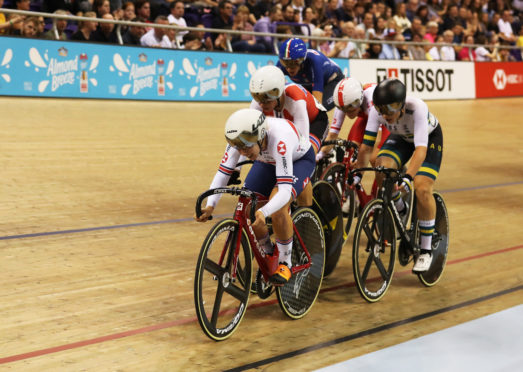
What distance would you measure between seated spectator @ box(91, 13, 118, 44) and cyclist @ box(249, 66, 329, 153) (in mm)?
5738

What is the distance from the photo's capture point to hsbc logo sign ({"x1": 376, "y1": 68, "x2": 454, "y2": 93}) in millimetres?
13766

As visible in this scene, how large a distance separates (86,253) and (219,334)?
168 cm

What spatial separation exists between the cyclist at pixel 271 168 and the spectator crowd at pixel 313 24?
646cm

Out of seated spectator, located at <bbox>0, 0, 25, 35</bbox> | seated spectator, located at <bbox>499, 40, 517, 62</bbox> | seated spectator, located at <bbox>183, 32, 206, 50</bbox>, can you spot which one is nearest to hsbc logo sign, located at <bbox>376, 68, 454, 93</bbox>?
seated spectator, located at <bbox>499, 40, 517, 62</bbox>

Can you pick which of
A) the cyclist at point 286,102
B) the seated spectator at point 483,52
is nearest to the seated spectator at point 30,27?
the cyclist at point 286,102

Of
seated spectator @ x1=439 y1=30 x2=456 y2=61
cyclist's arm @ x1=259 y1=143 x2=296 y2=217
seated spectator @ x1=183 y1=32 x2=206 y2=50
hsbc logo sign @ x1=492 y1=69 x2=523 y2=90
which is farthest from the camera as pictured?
hsbc logo sign @ x1=492 y1=69 x2=523 y2=90

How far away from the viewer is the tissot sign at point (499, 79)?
16.4m

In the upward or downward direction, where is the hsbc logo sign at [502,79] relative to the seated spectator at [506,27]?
downward

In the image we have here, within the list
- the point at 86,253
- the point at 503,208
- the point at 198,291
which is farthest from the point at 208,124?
the point at 198,291

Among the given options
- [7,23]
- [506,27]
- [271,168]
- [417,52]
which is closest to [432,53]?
[417,52]

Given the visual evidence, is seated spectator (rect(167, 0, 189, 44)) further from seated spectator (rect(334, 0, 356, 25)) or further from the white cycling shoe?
the white cycling shoe

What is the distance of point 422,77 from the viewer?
573 inches

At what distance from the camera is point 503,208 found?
677 centimetres

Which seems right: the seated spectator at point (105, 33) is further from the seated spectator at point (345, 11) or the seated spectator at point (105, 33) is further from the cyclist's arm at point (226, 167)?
the cyclist's arm at point (226, 167)
